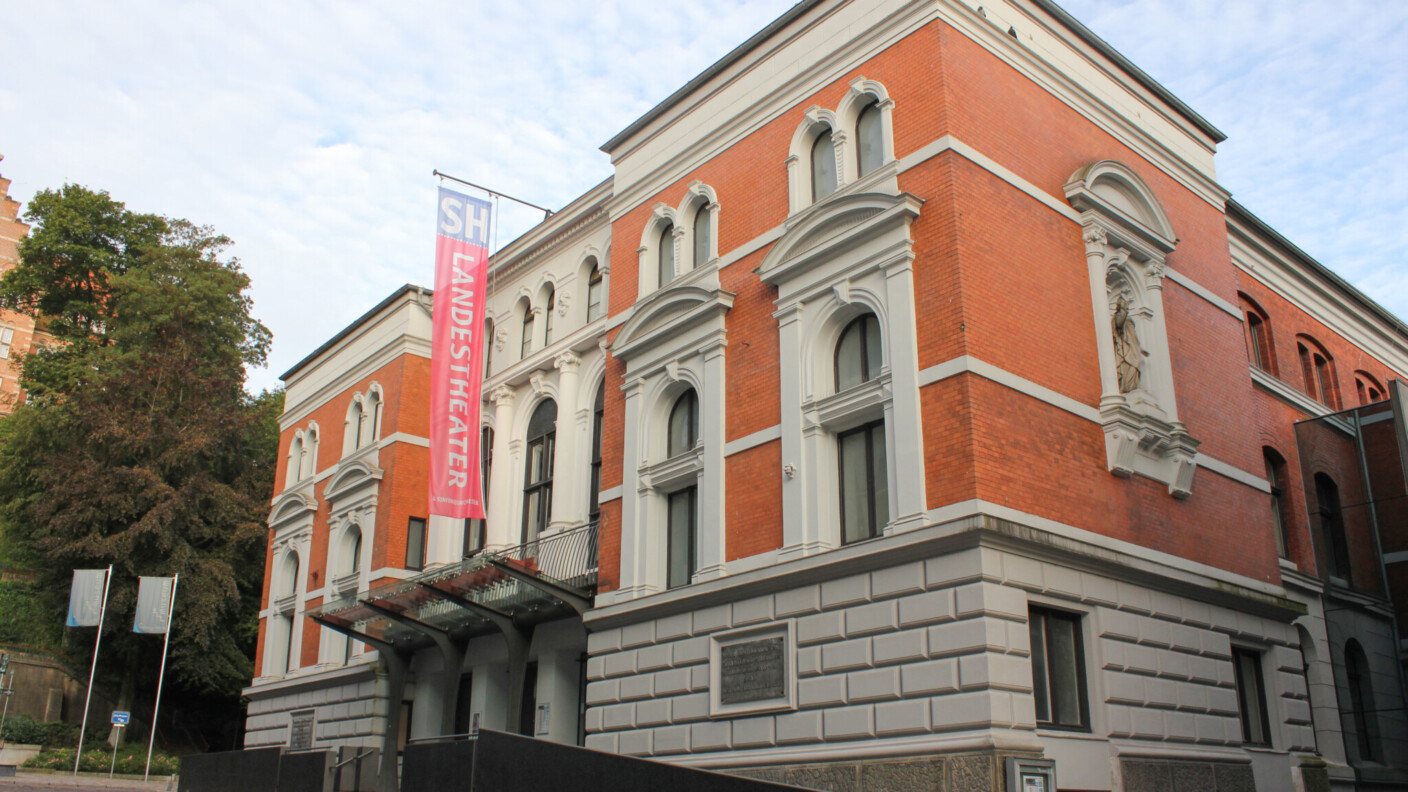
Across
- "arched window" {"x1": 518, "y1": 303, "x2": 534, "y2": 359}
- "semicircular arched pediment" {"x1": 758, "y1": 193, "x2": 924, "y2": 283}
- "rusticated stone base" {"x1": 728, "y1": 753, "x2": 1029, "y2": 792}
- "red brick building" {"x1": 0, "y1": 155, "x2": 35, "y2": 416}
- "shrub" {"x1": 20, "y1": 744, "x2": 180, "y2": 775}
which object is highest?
"red brick building" {"x1": 0, "y1": 155, "x2": 35, "y2": 416}

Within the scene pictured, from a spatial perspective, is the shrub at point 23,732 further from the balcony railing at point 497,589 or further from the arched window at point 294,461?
the balcony railing at point 497,589

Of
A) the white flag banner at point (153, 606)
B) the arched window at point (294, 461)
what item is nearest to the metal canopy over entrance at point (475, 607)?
the arched window at point (294, 461)

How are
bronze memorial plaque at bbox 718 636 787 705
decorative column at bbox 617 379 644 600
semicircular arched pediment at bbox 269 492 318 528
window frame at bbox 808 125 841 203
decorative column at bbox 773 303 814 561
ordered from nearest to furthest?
bronze memorial plaque at bbox 718 636 787 705, decorative column at bbox 773 303 814 561, window frame at bbox 808 125 841 203, decorative column at bbox 617 379 644 600, semicircular arched pediment at bbox 269 492 318 528

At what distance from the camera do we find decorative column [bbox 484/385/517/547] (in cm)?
2514

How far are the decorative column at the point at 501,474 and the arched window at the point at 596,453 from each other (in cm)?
285

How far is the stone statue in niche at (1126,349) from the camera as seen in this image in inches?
677

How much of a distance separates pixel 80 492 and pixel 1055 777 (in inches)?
1369

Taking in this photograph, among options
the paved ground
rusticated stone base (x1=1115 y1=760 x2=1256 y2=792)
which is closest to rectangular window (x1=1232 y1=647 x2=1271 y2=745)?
rusticated stone base (x1=1115 y1=760 x2=1256 y2=792)

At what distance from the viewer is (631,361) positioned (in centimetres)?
2064

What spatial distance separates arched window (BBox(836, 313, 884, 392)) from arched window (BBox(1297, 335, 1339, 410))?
13.7m

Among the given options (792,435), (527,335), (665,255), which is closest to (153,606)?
(527,335)

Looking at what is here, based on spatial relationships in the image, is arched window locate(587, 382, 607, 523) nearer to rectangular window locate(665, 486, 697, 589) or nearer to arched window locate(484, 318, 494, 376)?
rectangular window locate(665, 486, 697, 589)

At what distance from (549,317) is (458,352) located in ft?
9.70

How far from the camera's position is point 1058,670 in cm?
1445
